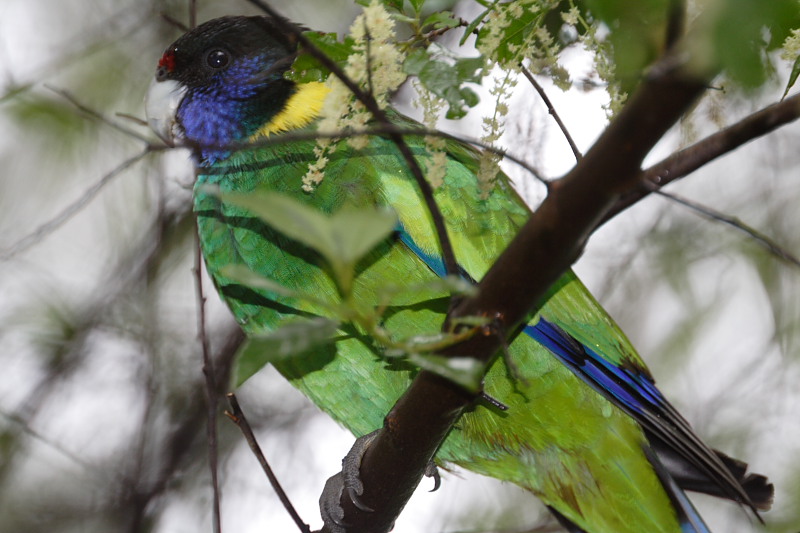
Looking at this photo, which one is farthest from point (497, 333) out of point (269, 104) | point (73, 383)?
point (73, 383)

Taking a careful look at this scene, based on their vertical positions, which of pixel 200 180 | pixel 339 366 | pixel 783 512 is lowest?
pixel 339 366

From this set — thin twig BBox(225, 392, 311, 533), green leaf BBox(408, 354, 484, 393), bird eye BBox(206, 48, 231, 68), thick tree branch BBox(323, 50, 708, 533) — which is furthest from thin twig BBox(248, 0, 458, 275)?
bird eye BBox(206, 48, 231, 68)

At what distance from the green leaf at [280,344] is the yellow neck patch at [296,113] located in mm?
1663

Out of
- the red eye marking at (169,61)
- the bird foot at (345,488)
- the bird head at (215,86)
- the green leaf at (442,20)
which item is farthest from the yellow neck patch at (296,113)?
the green leaf at (442,20)

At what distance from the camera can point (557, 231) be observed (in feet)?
3.60

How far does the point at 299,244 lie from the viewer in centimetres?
212

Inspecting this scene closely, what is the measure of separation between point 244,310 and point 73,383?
174 cm

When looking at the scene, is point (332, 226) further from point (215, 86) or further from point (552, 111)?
point (215, 86)

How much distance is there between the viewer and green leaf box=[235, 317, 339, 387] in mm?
1023

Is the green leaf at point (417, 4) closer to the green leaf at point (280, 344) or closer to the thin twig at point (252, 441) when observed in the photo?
the green leaf at point (280, 344)

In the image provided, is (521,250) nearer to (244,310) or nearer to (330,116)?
(330,116)

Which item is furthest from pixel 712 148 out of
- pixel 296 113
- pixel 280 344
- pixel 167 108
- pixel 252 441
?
pixel 167 108

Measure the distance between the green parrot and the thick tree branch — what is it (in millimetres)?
525

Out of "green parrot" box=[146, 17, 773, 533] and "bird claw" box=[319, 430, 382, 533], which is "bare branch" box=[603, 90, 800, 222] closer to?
"green parrot" box=[146, 17, 773, 533]
